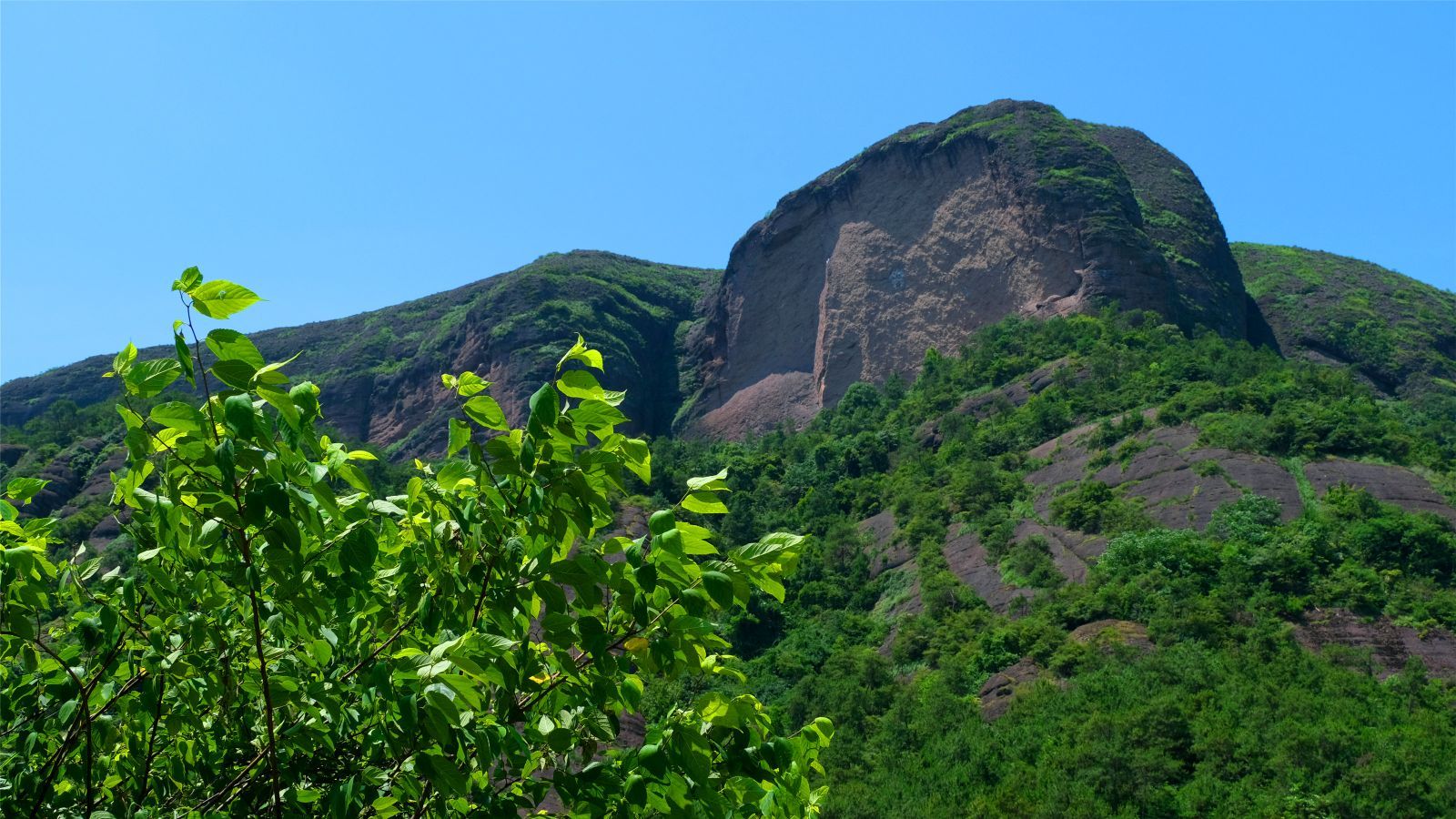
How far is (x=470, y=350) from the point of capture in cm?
7056

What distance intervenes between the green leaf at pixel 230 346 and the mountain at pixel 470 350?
5820 centimetres

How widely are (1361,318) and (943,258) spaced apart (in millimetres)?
24378

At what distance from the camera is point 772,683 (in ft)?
111

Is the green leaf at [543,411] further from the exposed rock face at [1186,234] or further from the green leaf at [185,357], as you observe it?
the exposed rock face at [1186,234]

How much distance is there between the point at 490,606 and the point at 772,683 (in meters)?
30.4

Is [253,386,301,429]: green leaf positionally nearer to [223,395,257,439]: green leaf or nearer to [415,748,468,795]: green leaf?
[223,395,257,439]: green leaf

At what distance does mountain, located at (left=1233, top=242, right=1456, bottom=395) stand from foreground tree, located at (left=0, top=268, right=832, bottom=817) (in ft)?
214

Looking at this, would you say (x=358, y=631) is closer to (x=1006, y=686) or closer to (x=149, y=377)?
(x=149, y=377)

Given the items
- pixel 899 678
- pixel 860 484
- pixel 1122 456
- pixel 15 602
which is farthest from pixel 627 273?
pixel 15 602

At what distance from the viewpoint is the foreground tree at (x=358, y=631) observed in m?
3.81

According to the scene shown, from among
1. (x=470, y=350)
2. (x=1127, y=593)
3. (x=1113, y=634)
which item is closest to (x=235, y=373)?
(x=1113, y=634)

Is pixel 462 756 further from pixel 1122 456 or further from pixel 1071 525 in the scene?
pixel 1122 456

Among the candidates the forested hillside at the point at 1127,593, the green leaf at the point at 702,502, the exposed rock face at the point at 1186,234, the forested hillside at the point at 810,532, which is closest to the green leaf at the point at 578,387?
the forested hillside at the point at 810,532

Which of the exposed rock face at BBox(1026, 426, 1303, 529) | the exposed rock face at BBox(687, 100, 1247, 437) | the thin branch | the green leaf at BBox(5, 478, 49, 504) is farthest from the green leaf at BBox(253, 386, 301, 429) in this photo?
the exposed rock face at BBox(687, 100, 1247, 437)
